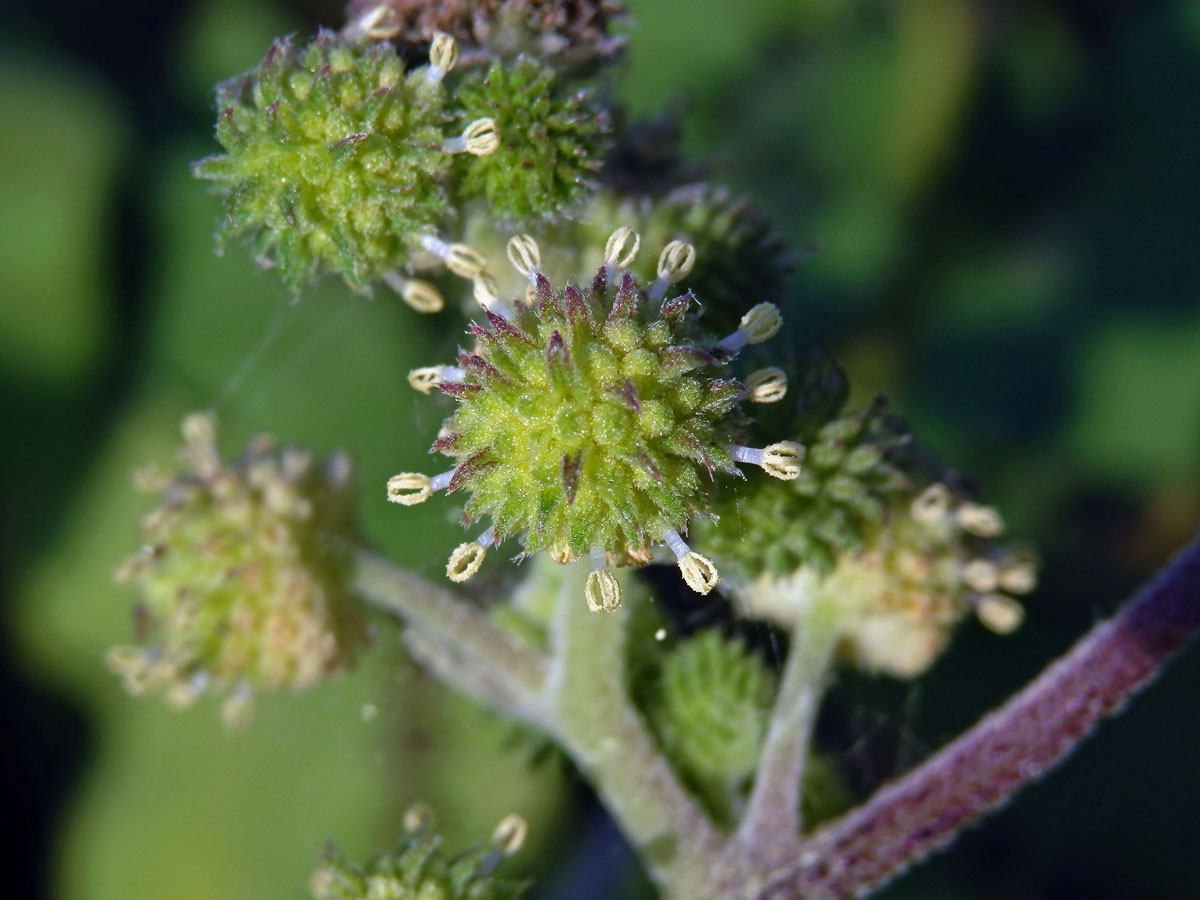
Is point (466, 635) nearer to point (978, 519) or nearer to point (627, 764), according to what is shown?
point (627, 764)

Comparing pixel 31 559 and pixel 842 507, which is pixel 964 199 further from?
pixel 31 559

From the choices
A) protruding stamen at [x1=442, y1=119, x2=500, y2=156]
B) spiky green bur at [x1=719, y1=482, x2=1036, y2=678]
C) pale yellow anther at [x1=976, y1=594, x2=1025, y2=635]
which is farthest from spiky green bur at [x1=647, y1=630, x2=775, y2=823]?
protruding stamen at [x1=442, y1=119, x2=500, y2=156]

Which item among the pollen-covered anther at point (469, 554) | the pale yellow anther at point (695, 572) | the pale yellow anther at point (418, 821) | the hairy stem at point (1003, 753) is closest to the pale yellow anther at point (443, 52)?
the pollen-covered anther at point (469, 554)

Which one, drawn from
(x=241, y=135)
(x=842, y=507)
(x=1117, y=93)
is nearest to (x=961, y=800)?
(x=842, y=507)

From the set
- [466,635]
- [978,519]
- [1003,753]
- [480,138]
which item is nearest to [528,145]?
[480,138]

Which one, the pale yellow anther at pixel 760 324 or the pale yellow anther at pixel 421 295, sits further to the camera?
the pale yellow anther at pixel 421 295

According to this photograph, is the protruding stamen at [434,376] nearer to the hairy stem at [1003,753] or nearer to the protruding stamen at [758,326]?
the protruding stamen at [758,326]

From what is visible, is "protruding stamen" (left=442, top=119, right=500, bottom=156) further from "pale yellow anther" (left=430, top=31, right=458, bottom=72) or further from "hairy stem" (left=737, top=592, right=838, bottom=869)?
"hairy stem" (left=737, top=592, right=838, bottom=869)

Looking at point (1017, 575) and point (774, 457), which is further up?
point (774, 457)
